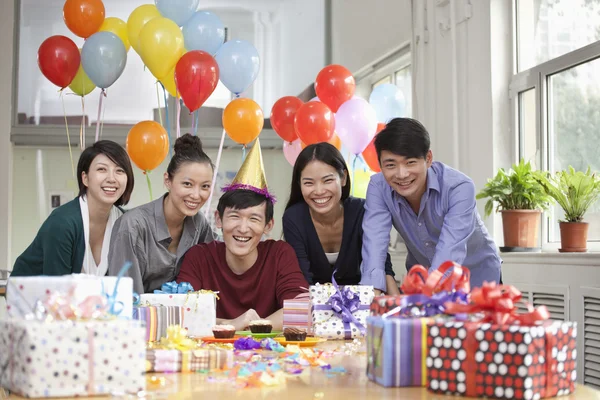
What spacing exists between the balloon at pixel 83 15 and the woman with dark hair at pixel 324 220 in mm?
2312

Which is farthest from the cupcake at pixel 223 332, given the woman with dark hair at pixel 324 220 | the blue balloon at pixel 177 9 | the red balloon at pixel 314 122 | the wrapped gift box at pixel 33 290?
the blue balloon at pixel 177 9

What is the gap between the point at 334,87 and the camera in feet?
14.1

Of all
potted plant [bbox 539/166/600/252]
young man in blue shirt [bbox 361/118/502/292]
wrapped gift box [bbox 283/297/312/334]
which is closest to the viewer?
wrapped gift box [bbox 283/297/312/334]

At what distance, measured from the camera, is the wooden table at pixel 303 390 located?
111 centimetres

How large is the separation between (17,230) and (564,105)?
5141mm

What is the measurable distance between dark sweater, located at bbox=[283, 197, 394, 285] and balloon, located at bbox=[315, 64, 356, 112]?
187 centimetres

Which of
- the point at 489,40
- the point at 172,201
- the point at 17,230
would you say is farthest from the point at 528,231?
the point at 17,230

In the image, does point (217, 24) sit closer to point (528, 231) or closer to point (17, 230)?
point (528, 231)

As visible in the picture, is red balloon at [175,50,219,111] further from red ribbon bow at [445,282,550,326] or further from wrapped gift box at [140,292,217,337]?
red ribbon bow at [445,282,550,326]

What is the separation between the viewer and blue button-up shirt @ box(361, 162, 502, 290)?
2197mm

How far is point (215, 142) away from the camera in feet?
22.7

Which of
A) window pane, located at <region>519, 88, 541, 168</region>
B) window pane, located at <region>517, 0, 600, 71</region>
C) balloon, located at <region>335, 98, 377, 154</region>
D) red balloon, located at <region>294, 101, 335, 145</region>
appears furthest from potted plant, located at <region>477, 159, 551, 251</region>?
red balloon, located at <region>294, 101, 335, 145</region>

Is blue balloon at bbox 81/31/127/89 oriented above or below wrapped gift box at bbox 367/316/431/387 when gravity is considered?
above

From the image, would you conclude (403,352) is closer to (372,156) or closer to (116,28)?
(372,156)
